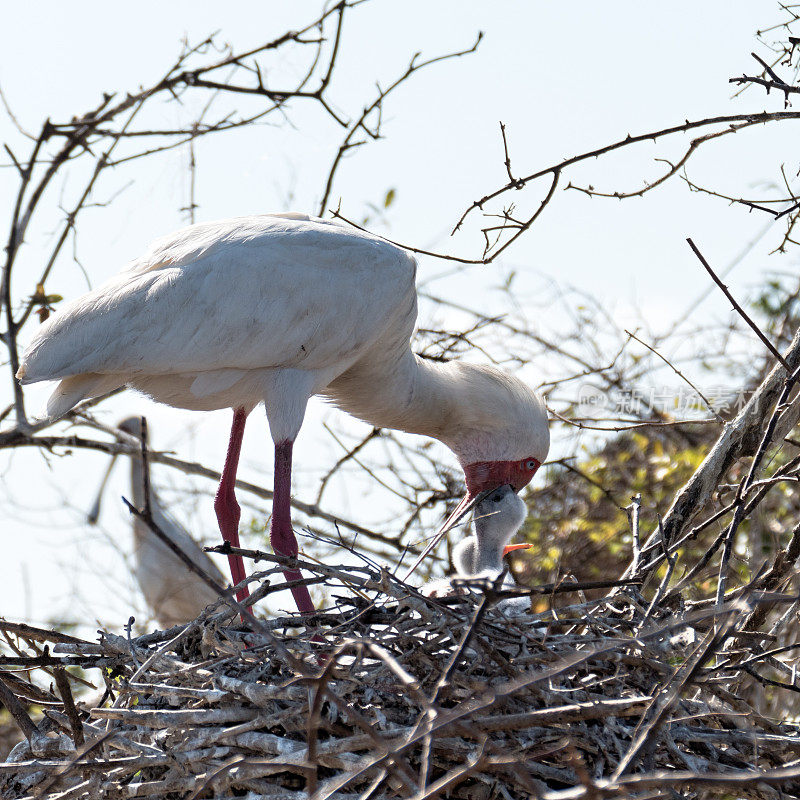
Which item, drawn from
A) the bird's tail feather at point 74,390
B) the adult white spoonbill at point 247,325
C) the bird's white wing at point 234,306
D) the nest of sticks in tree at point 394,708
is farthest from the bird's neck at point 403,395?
the nest of sticks in tree at point 394,708

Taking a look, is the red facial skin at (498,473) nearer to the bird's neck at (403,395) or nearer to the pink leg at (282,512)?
the bird's neck at (403,395)

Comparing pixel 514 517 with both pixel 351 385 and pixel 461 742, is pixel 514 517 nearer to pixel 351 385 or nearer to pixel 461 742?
pixel 351 385

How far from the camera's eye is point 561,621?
3467 mm

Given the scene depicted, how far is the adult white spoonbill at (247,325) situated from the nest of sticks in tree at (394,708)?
3.36 feet

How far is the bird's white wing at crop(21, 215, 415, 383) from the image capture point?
4336 millimetres

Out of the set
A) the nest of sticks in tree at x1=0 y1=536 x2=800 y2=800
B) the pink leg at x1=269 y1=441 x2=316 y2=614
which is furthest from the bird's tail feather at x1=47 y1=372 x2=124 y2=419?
the nest of sticks in tree at x1=0 y1=536 x2=800 y2=800

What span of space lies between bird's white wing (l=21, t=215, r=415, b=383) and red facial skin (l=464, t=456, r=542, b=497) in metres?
1.17

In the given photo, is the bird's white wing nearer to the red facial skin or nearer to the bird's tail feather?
the bird's tail feather

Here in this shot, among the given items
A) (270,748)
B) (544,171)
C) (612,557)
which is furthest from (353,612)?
(612,557)

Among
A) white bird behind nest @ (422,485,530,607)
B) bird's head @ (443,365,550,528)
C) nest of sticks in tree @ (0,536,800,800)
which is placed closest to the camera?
nest of sticks in tree @ (0,536,800,800)

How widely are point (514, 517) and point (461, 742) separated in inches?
92.9

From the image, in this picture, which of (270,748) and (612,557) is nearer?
(270,748)

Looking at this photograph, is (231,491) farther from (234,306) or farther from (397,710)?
(397,710)

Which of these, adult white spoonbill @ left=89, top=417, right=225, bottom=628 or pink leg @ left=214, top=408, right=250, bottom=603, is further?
adult white spoonbill @ left=89, top=417, right=225, bottom=628
